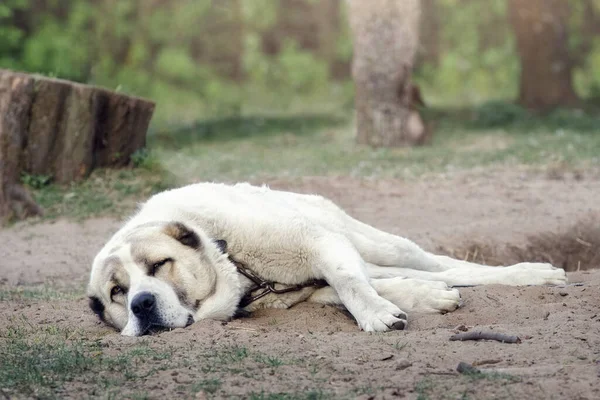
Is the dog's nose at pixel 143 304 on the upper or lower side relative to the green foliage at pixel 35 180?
upper

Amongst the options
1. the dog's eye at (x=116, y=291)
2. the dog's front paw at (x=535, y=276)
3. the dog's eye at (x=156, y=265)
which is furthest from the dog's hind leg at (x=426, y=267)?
the dog's eye at (x=116, y=291)

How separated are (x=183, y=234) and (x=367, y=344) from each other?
1.23 m

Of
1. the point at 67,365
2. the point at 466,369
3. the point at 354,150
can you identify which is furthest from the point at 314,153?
the point at 466,369

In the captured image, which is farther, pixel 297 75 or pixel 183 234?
pixel 297 75

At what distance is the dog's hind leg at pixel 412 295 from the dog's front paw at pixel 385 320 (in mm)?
355

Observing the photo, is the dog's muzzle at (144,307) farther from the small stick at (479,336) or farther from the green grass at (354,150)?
the green grass at (354,150)

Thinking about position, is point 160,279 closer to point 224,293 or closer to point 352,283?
point 224,293

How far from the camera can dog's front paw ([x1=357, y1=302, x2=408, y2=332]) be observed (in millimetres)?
4359

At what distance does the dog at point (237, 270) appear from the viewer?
Result: 177 inches

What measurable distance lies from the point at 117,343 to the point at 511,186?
5493 millimetres

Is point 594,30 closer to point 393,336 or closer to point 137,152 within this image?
point 137,152

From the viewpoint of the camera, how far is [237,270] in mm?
4840

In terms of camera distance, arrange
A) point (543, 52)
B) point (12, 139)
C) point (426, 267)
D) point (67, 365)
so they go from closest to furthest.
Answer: point (67, 365) → point (426, 267) → point (12, 139) → point (543, 52)

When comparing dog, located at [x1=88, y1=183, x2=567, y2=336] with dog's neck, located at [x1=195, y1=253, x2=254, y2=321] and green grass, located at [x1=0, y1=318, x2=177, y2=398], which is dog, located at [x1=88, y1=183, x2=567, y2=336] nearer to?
dog's neck, located at [x1=195, y1=253, x2=254, y2=321]
